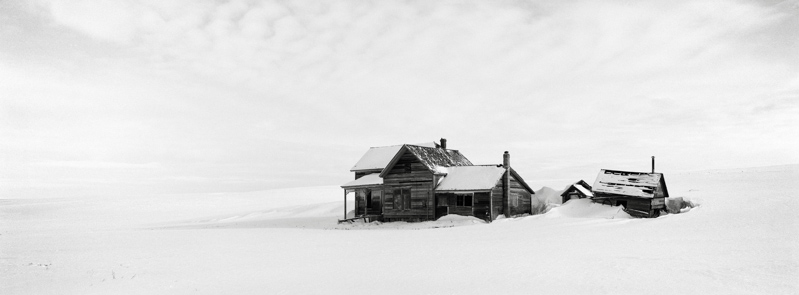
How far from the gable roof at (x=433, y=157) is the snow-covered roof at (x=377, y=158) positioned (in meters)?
1.85

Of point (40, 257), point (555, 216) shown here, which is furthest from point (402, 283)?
point (555, 216)

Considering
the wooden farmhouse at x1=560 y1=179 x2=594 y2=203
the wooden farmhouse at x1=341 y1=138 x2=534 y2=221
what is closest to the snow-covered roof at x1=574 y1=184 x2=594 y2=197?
the wooden farmhouse at x1=560 y1=179 x2=594 y2=203

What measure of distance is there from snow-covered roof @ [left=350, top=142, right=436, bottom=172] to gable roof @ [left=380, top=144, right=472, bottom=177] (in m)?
1.85

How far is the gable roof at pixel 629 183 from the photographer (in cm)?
3192

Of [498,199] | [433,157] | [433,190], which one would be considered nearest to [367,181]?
[433,157]

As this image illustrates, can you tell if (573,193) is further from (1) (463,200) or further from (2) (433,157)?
(2) (433,157)

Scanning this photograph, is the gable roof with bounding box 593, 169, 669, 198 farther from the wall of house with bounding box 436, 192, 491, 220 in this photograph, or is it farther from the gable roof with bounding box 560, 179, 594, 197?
the wall of house with bounding box 436, 192, 491, 220

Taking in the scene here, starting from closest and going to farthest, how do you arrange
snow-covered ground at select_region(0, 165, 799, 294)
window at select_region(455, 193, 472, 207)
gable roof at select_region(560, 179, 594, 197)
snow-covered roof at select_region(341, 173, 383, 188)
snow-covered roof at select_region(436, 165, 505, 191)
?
snow-covered ground at select_region(0, 165, 799, 294)
snow-covered roof at select_region(436, 165, 505, 191)
window at select_region(455, 193, 472, 207)
snow-covered roof at select_region(341, 173, 383, 188)
gable roof at select_region(560, 179, 594, 197)

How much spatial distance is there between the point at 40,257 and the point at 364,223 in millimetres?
20125

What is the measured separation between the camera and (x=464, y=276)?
11555 millimetres

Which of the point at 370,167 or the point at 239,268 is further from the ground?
the point at 370,167

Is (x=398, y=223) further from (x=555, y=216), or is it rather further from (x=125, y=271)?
(x=125, y=271)

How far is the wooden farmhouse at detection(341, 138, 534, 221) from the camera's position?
33406 mm

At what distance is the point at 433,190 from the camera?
33906mm
